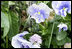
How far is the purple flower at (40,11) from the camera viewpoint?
469 millimetres

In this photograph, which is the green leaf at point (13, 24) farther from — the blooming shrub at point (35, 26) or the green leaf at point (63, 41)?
the green leaf at point (63, 41)

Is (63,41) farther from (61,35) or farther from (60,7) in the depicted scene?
(60,7)

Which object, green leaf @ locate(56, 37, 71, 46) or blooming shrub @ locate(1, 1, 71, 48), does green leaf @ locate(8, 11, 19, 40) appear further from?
green leaf @ locate(56, 37, 71, 46)

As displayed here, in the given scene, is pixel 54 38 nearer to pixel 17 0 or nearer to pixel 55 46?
pixel 55 46

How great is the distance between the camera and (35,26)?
672 mm

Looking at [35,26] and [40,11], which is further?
[35,26]

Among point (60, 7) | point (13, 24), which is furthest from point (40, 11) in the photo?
point (13, 24)

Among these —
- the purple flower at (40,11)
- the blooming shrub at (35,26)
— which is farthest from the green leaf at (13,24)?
the purple flower at (40,11)

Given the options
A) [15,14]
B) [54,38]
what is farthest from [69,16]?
[15,14]

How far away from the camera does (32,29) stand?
26.4 inches

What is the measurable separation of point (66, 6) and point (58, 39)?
0.15 meters

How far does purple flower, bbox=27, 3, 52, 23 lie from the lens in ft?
1.54

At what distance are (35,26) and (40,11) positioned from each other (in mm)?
187

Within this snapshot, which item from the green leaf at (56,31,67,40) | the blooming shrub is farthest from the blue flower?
the green leaf at (56,31,67,40)
